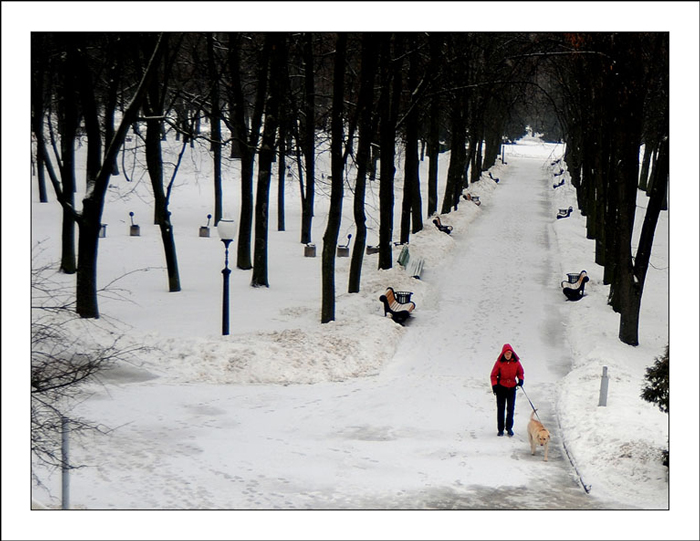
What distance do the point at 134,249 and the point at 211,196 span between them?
43.1 feet

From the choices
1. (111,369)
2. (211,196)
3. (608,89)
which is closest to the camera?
(111,369)

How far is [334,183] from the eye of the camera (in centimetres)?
1602

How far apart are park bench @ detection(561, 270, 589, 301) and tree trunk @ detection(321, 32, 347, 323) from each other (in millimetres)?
5996

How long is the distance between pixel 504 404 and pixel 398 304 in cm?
681

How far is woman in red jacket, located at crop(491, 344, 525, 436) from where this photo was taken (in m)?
10.6

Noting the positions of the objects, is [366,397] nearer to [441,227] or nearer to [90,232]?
[90,232]

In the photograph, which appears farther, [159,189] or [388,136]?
[388,136]

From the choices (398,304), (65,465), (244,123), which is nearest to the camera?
(65,465)

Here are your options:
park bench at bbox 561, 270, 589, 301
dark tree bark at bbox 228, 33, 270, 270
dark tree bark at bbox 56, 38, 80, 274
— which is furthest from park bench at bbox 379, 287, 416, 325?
dark tree bark at bbox 56, 38, 80, 274

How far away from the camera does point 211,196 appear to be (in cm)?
3812

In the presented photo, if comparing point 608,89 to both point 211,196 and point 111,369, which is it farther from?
point 211,196

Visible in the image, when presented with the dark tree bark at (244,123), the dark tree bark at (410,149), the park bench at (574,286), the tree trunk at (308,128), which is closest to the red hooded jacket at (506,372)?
the dark tree bark at (244,123)

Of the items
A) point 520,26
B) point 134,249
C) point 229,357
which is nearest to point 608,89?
point 520,26

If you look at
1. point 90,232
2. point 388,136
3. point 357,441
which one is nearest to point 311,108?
point 388,136
